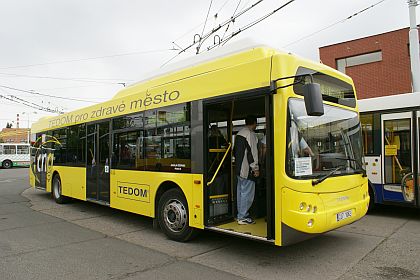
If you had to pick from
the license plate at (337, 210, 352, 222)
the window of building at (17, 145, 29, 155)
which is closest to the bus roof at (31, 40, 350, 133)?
the license plate at (337, 210, 352, 222)

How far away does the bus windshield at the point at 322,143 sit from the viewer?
4793 mm

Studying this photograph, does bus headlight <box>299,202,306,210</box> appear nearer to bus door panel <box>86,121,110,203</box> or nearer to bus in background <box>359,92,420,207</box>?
bus in background <box>359,92,420,207</box>

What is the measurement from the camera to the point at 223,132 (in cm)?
655

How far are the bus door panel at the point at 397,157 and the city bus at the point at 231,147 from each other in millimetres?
2966

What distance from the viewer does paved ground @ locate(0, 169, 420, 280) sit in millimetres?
4867

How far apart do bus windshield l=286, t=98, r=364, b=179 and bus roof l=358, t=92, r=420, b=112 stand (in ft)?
10.2

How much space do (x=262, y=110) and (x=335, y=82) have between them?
177cm

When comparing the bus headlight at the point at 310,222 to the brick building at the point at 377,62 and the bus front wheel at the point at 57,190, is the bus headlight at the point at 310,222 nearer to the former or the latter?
the bus front wheel at the point at 57,190

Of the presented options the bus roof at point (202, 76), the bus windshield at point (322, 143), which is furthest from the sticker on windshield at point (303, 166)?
the bus roof at point (202, 76)

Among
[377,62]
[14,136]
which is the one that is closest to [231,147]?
[377,62]

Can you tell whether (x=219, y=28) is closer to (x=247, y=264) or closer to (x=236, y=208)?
(x=236, y=208)

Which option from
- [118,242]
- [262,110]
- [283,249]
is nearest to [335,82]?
[262,110]

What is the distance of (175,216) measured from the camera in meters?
6.50

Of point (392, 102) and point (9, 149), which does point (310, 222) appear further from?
point (9, 149)
